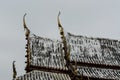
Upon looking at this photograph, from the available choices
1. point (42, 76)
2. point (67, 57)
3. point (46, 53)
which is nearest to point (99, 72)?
point (67, 57)

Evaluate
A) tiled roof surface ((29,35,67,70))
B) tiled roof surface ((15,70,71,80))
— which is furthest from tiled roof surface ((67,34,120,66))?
tiled roof surface ((15,70,71,80))

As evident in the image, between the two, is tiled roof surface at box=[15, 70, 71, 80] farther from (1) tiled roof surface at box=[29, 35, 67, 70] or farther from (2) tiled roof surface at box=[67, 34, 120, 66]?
(2) tiled roof surface at box=[67, 34, 120, 66]

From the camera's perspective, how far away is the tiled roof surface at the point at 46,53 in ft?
82.9

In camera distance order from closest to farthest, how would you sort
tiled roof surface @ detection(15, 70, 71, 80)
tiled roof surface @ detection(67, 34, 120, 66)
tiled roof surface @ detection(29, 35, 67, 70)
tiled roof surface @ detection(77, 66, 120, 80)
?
tiled roof surface @ detection(15, 70, 71, 80)
tiled roof surface @ detection(77, 66, 120, 80)
tiled roof surface @ detection(29, 35, 67, 70)
tiled roof surface @ detection(67, 34, 120, 66)

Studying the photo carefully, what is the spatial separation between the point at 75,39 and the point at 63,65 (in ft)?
13.8

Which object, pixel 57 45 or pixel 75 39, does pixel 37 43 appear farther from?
pixel 75 39

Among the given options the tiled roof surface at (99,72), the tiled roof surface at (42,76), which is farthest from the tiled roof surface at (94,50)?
the tiled roof surface at (42,76)

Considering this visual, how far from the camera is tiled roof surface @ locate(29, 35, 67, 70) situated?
25266 millimetres

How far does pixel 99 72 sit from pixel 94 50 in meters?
3.42

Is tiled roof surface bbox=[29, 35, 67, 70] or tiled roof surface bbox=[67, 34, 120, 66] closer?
tiled roof surface bbox=[29, 35, 67, 70]

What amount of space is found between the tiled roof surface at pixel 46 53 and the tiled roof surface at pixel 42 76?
1033mm

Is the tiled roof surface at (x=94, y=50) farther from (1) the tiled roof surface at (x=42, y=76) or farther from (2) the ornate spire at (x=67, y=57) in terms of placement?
(1) the tiled roof surface at (x=42, y=76)

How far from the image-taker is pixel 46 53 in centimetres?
2667

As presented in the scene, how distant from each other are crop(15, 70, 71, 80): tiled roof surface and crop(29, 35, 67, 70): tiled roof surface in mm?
1033
